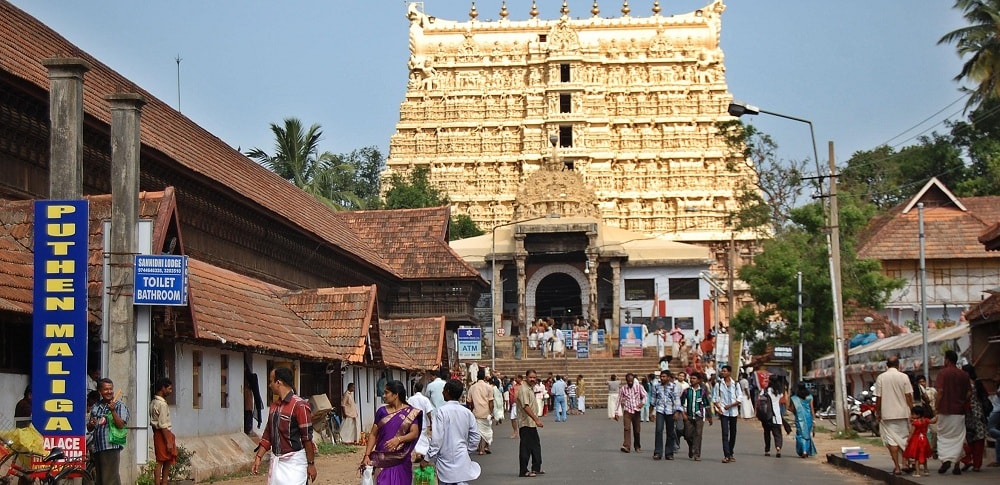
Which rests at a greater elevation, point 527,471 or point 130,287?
point 130,287

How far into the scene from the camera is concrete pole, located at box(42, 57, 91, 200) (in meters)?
15.1

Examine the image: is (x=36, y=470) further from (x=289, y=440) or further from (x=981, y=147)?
(x=981, y=147)

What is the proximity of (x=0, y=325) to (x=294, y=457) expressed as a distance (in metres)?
5.05

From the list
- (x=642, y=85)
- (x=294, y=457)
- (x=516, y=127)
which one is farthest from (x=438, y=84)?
(x=294, y=457)

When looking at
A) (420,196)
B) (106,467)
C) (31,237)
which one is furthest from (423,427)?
(420,196)

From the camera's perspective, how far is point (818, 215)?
155ft

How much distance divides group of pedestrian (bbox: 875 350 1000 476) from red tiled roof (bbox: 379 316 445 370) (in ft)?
57.0

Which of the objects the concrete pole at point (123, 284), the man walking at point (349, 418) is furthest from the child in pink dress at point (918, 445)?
the man walking at point (349, 418)

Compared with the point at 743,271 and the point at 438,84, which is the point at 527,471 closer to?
the point at 743,271

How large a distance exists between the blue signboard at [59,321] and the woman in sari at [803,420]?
41.9 feet

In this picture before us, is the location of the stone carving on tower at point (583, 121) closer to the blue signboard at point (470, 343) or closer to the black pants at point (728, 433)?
the blue signboard at point (470, 343)

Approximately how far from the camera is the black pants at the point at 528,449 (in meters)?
19.7

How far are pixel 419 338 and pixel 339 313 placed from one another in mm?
8756

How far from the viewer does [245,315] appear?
23141 millimetres
